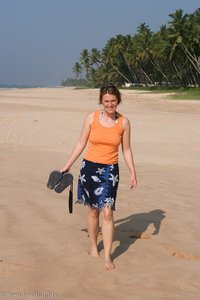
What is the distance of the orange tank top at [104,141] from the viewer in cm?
412

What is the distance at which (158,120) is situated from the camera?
63.6 feet

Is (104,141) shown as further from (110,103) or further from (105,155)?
(110,103)

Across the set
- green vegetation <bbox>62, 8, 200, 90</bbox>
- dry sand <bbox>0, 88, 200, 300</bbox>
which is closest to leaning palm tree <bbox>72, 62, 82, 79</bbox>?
green vegetation <bbox>62, 8, 200, 90</bbox>

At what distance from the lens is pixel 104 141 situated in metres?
4.12

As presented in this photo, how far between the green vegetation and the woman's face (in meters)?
49.1

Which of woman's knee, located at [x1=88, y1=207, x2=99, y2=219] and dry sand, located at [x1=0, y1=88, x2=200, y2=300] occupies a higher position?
woman's knee, located at [x1=88, y1=207, x2=99, y2=219]

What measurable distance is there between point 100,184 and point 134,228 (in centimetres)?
161

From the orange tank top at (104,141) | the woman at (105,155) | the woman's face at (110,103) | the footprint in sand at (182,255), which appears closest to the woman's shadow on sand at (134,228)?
the footprint in sand at (182,255)

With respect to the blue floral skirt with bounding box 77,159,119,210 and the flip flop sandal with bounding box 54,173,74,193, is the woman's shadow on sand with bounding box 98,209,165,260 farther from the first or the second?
the flip flop sandal with bounding box 54,173,74,193

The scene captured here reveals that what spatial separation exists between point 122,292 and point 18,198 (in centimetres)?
318

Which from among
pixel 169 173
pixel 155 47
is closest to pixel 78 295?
pixel 169 173

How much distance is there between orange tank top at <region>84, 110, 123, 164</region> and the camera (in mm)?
4121

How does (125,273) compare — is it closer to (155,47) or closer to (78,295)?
(78,295)

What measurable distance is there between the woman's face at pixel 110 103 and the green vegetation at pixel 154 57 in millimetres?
49055
